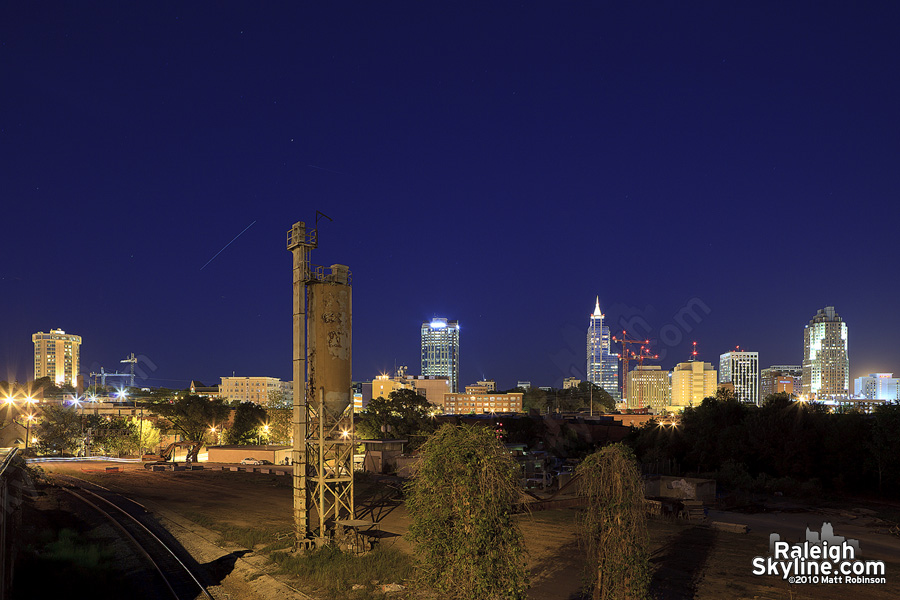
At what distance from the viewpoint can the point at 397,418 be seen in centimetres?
7219

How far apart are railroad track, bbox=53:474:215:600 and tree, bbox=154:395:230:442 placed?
107 feet

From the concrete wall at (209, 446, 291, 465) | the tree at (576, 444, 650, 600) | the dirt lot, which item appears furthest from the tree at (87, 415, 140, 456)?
the tree at (576, 444, 650, 600)

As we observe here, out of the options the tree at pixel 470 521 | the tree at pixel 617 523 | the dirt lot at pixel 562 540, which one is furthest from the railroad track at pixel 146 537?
the tree at pixel 617 523

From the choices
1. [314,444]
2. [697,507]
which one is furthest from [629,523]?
[697,507]

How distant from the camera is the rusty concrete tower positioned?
2194 centimetres

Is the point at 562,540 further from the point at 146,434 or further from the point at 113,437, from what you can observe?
the point at 113,437

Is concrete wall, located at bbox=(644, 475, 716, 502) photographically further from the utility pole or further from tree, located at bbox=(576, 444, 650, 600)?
tree, located at bbox=(576, 444, 650, 600)

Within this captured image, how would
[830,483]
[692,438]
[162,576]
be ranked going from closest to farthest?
1. [162,576]
2. [830,483]
3. [692,438]

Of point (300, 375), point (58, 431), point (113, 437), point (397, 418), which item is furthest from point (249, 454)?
point (300, 375)

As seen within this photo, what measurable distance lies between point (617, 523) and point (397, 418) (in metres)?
62.1

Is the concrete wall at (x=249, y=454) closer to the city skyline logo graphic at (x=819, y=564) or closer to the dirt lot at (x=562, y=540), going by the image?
the dirt lot at (x=562, y=540)

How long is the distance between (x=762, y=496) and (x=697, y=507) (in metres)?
12.9

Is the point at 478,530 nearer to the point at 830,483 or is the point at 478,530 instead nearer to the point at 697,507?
the point at 697,507

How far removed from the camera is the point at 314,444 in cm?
2256
